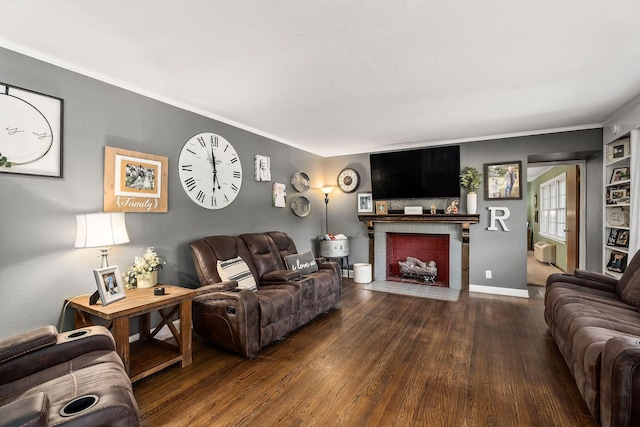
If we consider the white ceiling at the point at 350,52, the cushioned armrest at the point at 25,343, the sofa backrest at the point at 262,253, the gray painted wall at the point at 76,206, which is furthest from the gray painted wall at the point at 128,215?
the cushioned armrest at the point at 25,343

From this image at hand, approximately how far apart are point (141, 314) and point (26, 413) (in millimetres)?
1337

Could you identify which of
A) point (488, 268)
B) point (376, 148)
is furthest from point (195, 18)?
point (488, 268)

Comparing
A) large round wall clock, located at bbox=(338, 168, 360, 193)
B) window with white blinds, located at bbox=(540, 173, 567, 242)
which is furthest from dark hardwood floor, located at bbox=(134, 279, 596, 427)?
window with white blinds, located at bbox=(540, 173, 567, 242)

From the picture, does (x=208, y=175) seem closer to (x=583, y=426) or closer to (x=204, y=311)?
(x=204, y=311)

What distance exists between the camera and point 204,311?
2695 millimetres

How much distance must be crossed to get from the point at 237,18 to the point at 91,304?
86.1 inches

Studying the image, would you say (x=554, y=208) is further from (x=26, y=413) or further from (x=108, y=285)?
(x=26, y=413)

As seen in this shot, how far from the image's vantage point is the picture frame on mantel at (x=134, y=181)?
2.54 metres

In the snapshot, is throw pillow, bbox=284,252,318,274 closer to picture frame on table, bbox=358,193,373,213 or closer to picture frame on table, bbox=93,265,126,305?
picture frame on table, bbox=93,265,126,305

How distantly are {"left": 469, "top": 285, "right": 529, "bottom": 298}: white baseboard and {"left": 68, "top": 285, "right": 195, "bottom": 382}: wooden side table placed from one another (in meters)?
4.18

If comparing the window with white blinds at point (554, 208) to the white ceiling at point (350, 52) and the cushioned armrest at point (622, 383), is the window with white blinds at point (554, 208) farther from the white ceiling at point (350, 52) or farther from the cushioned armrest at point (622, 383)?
the cushioned armrest at point (622, 383)

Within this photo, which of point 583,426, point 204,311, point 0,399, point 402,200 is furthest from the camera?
point 402,200

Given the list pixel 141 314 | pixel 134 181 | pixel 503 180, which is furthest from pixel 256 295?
pixel 503 180

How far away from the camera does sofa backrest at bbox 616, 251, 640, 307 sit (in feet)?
7.98
